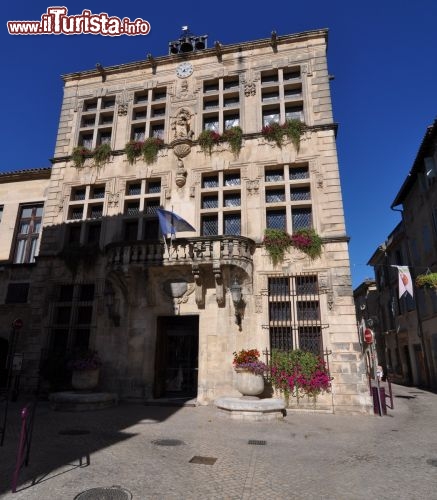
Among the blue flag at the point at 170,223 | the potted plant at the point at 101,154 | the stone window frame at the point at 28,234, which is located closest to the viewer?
the blue flag at the point at 170,223

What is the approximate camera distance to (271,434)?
9094 mm

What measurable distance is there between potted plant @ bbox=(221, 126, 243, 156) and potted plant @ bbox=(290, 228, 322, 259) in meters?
5.25

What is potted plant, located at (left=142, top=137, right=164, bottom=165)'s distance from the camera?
17828 mm

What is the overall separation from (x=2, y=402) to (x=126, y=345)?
5.11 m

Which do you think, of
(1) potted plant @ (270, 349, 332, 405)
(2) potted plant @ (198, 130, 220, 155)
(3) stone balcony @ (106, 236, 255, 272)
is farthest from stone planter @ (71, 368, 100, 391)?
(2) potted plant @ (198, 130, 220, 155)

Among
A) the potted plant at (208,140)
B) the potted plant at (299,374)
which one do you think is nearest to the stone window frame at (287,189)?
the potted plant at (208,140)

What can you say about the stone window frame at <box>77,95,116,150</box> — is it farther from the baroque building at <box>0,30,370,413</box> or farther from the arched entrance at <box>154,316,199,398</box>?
the arched entrance at <box>154,316,199,398</box>

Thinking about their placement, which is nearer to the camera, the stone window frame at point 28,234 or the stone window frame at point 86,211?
the stone window frame at point 86,211

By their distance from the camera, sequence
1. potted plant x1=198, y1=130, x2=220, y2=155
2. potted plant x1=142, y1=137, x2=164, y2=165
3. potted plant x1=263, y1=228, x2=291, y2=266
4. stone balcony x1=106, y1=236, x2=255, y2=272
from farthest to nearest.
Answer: potted plant x1=142, y1=137, x2=164, y2=165 < potted plant x1=198, y1=130, x2=220, y2=155 < potted plant x1=263, y1=228, x2=291, y2=266 < stone balcony x1=106, y1=236, x2=255, y2=272

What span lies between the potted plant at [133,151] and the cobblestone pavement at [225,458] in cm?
1217

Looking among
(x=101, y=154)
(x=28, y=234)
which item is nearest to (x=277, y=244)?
(x=101, y=154)

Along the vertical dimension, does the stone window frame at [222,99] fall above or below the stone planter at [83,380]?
above

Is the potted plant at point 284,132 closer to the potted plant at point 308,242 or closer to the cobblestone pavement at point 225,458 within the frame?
the potted plant at point 308,242

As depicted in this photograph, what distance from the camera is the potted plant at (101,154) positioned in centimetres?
1852
